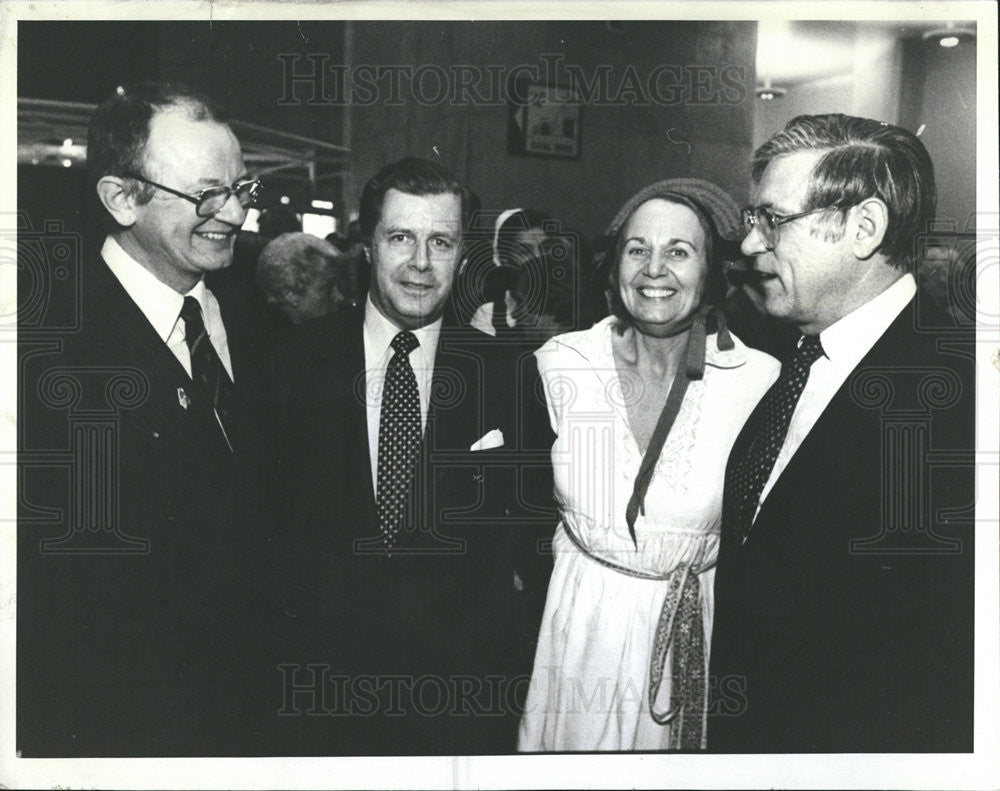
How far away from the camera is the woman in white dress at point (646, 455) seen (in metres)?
2.89

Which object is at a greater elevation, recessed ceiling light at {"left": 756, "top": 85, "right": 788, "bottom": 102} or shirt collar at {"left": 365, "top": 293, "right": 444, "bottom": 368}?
recessed ceiling light at {"left": 756, "top": 85, "right": 788, "bottom": 102}

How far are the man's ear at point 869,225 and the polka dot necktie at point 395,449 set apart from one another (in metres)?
1.21

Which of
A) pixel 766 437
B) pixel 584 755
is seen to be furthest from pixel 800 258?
pixel 584 755

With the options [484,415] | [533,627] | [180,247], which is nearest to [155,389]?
[180,247]

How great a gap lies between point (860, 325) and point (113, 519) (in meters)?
2.05

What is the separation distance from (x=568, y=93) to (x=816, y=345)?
94cm

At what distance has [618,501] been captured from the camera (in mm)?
2898

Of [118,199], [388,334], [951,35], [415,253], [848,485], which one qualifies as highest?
[951,35]

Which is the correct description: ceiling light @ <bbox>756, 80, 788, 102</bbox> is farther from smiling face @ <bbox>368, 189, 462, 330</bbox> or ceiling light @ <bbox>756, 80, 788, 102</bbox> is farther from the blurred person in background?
the blurred person in background

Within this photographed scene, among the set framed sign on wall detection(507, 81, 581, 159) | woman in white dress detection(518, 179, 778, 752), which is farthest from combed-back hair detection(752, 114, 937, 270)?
framed sign on wall detection(507, 81, 581, 159)

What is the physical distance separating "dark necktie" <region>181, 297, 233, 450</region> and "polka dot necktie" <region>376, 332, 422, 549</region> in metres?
0.41

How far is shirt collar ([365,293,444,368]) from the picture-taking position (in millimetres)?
2889

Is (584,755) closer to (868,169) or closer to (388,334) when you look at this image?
(388,334)

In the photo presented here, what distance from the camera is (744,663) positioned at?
2.93 metres
